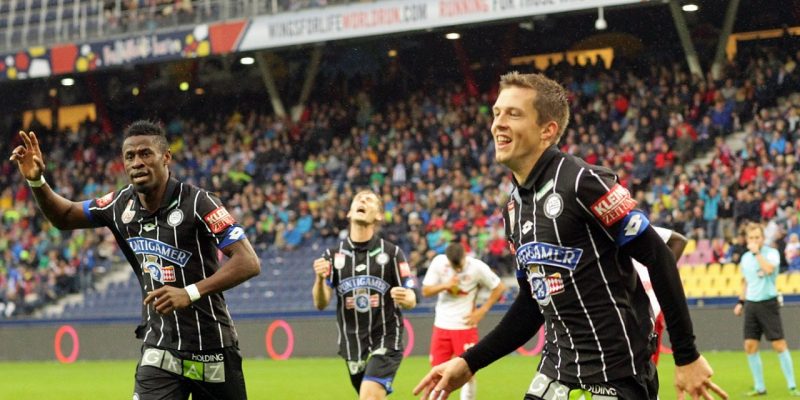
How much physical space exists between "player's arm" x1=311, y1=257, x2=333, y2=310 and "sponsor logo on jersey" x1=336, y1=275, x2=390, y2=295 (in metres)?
0.16

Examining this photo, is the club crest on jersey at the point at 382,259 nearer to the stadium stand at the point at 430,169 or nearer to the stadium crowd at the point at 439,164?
the stadium crowd at the point at 439,164

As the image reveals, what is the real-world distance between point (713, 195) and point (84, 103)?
22.2 metres

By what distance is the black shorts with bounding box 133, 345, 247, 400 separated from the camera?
7.23m

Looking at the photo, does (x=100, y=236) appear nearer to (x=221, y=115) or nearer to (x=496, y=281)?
(x=221, y=115)

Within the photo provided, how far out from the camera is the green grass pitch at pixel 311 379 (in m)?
16.0

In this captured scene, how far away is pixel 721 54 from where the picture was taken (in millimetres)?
28297

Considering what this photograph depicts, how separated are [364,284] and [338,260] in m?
0.39

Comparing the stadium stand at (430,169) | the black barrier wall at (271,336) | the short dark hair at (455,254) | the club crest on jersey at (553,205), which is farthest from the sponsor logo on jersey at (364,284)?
the stadium stand at (430,169)

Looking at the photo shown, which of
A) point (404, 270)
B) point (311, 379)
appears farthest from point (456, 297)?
point (311, 379)

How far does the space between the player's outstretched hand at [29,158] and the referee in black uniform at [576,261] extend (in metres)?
3.16

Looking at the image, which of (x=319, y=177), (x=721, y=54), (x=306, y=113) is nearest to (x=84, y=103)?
(x=306, y=113)

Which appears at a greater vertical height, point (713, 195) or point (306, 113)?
point (306, 113)

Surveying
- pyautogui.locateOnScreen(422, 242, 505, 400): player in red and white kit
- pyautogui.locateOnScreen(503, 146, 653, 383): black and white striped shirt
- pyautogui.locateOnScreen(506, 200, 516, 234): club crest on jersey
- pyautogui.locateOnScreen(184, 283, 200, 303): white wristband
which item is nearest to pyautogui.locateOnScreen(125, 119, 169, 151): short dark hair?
pyautogui.locateOnScreen(184, 283, 200, 303): white wristband

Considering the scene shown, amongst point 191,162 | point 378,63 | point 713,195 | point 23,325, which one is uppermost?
point 378,63
